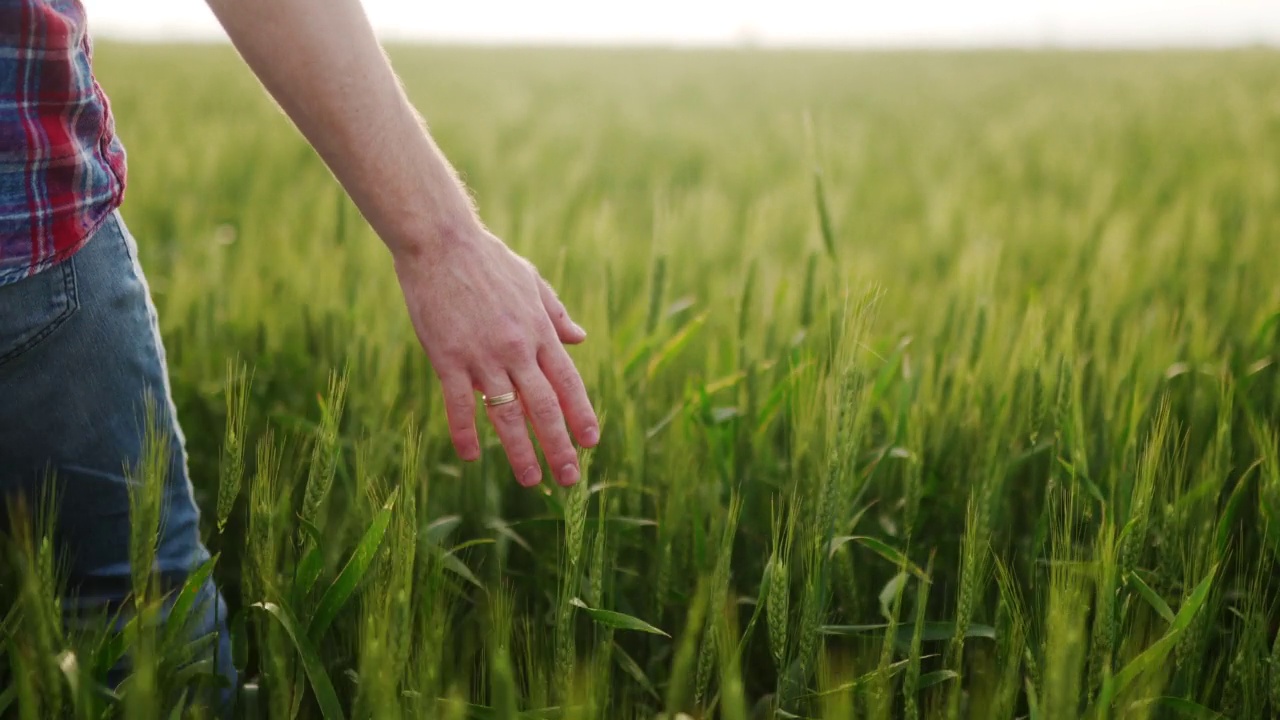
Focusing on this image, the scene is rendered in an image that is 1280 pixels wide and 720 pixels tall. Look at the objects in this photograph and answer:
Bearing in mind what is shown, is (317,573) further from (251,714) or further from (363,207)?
(363,207)

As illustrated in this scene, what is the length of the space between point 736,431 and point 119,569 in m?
0.79

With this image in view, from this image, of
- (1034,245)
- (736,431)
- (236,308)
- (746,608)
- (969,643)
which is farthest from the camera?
(1034,245)

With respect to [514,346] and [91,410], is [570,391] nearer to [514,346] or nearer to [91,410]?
[514,346]

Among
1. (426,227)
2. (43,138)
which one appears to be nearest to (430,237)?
(426,227)

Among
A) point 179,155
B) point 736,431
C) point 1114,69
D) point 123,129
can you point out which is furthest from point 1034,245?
point 1114,69

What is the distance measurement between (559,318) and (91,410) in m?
0.40

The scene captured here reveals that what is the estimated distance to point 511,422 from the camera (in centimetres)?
85

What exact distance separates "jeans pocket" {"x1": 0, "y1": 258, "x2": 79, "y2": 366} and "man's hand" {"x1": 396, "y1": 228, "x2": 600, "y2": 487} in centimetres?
25

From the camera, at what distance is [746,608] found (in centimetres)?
123

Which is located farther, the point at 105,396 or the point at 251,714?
the point at 251,714

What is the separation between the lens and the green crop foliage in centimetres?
82

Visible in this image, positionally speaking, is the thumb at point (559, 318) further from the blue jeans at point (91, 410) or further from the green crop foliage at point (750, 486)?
the blue jeans at point (91, 410)

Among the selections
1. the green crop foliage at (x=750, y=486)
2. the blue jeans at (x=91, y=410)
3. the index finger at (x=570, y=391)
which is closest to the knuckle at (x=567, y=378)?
the index finger at (x=570, y=391)

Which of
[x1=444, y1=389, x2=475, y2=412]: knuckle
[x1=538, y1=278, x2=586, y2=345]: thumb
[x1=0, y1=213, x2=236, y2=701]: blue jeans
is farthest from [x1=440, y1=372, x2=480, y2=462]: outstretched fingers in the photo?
[x1=0, y1=213, x2=236, y2=701]: blue jeans
